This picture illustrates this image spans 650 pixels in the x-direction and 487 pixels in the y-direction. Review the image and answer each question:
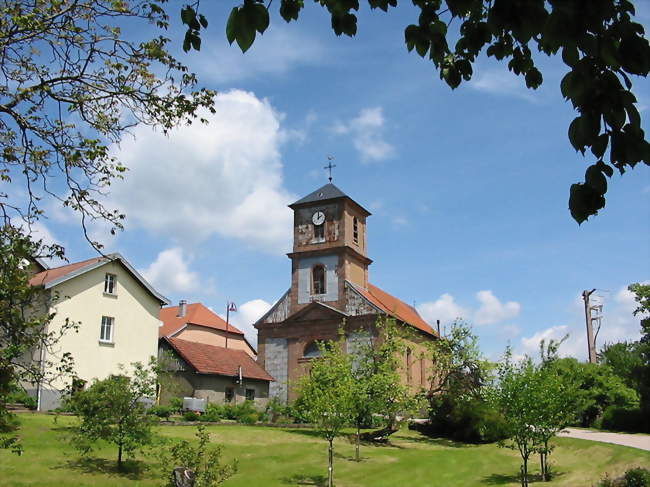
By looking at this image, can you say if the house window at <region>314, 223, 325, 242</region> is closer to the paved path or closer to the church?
the church

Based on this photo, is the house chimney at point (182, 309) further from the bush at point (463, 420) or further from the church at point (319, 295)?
the bush at point (463, 420)

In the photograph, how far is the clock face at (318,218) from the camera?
151ft

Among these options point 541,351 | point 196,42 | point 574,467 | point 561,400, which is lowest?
point 574,467

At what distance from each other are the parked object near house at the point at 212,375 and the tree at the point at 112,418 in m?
16.0

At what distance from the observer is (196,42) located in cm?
557

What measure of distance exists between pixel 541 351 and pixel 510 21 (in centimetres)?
2496

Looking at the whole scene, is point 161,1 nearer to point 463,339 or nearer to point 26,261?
point 26,261

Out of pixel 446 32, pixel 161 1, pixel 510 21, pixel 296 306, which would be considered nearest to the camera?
pixel 510 21

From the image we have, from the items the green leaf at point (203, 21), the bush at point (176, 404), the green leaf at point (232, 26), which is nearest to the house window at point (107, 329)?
the bush at point (176, 404)

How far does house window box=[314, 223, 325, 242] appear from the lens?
151 feet

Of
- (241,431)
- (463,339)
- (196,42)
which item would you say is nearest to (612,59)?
(196,42)

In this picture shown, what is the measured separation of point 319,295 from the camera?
4525cm

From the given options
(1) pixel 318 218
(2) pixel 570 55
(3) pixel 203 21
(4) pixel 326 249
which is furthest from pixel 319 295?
(2) pixel 570 55

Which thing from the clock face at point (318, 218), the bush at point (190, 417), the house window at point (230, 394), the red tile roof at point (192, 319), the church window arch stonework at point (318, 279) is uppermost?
the clock face at point (318, 218)
